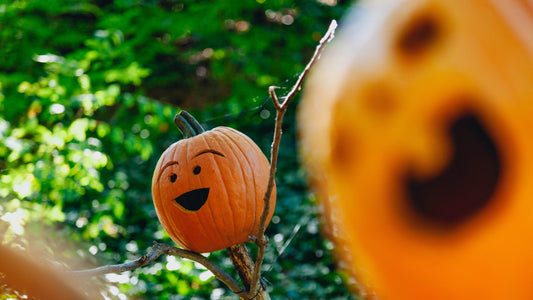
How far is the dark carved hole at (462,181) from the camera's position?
0.13 metres

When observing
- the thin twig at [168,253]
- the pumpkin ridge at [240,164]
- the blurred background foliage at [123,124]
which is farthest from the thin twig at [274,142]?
the blurred background foliage at [123,124]

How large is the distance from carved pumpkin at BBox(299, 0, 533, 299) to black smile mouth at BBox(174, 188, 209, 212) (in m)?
0.83

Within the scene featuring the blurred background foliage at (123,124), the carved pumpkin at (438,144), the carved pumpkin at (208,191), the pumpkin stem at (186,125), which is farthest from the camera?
the blurred background foliage at (123,124)

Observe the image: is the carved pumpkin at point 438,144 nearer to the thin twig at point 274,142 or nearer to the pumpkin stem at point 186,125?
the thin twig at point 274,142

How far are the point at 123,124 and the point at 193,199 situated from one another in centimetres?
280

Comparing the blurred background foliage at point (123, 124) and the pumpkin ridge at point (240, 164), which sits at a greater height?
the pumpkin ridge at point (240, 164)

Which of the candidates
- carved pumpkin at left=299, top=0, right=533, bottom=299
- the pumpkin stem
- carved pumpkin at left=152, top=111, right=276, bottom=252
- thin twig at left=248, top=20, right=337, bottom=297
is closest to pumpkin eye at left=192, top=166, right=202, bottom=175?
carved pumpkin at left=152, top=111, right=276, bottom=252

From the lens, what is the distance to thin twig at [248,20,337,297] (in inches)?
15.1

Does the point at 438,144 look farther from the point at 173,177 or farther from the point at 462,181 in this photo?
the point at 173,177

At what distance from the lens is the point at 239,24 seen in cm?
514

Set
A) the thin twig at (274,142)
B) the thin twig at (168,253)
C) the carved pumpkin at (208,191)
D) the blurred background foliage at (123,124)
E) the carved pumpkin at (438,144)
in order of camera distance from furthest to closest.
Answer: the blurred background foliage at (123,124) → the carved pumpkin at (208,191) → the thin twig at (168,253) → the thin twig at (274,142) → the carved pumpkin at (438,144)

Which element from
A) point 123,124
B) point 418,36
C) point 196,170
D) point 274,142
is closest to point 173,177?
point 196,170

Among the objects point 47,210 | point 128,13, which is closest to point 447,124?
point 47,210

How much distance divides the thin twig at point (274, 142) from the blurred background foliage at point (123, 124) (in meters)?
1.05
